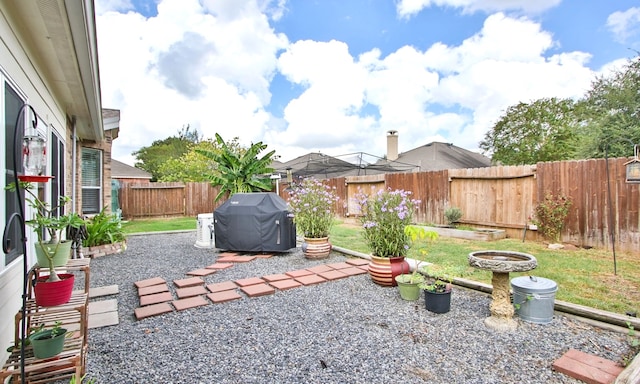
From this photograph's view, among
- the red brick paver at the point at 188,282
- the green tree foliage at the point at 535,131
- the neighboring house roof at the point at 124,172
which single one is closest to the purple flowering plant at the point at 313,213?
the red brick paver at the point at 188,282

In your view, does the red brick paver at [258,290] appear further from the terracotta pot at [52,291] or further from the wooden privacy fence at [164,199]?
the wooden privacy fence at [164,199]

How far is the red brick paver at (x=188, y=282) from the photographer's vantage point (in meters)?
4.62

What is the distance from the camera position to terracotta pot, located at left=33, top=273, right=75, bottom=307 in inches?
82.7

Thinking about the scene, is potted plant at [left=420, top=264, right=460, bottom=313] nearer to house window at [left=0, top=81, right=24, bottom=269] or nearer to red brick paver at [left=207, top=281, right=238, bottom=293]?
red brick paver at [left=207, top=281, right=238, bottom=293]

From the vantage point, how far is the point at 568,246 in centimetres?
692

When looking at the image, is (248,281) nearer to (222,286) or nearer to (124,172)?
(222,286)

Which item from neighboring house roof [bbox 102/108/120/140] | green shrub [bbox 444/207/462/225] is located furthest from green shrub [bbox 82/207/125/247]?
green shrub [bbox 444/207/462/225]

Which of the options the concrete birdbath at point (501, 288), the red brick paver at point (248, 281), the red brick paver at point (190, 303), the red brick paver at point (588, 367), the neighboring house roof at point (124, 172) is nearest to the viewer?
the red brick paver at point (588, 367)

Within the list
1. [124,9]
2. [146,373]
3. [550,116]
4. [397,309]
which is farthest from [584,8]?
[550,116]

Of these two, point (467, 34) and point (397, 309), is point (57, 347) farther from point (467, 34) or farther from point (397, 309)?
point (467, 34)

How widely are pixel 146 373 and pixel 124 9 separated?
6.34 m

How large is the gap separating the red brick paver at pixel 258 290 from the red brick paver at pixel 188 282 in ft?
2.58

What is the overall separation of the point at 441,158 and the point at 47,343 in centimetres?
1927

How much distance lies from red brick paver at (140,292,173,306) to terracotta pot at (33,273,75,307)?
5.95 feet
